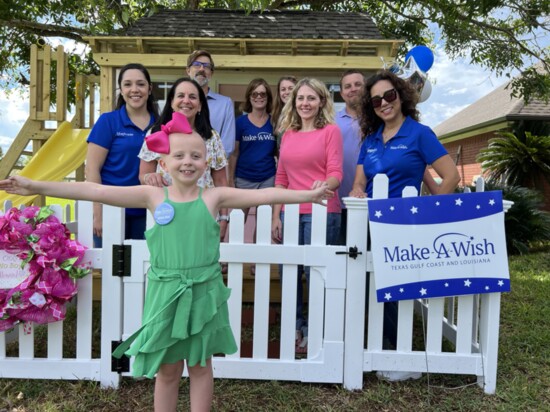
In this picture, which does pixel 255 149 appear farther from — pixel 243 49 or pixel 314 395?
pixel 243 49

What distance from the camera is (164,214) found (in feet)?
7.20

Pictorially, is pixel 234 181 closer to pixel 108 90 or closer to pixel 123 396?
pixel 123 396

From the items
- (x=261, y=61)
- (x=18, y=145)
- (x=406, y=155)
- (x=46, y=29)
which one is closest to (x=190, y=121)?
(x=406, y=155)

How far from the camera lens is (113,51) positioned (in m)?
6.38

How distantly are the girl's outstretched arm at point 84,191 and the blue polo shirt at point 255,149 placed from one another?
80.7 inches

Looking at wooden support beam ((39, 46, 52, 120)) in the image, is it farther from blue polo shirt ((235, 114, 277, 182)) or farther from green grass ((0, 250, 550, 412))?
green grass ((0, 250, 550, 412))

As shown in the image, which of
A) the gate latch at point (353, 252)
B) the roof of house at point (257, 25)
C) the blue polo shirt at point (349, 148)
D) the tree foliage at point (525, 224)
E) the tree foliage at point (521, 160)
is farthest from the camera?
the tree foliage at point (521, 160)

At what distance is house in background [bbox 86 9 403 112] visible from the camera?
19.8ft

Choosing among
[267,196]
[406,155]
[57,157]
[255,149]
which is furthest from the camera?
[57,157]

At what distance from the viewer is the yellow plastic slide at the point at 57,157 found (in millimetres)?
6568

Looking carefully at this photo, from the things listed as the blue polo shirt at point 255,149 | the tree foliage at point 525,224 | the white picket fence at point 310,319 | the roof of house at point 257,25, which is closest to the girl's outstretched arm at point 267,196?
the white picket fence at point 310,319

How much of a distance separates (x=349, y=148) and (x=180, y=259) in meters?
2.12

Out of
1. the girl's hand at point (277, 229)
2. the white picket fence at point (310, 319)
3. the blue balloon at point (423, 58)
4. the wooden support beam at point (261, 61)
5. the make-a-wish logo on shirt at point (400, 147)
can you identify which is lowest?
the white picket fence at point (310, 319)

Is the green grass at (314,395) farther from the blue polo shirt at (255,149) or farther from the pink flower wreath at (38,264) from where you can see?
the blue polo shirt at (255,149)
